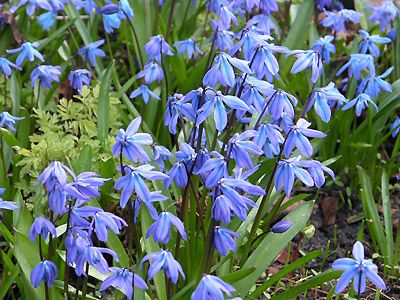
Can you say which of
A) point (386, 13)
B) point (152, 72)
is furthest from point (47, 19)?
point (386, 13)

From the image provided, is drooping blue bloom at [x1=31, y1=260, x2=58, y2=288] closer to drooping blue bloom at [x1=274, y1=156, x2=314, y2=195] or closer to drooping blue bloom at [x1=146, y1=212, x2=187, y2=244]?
drooping blue bloom at [x1=146, y1=212, x2=187, y2=244]

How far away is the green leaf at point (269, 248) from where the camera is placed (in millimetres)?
2879

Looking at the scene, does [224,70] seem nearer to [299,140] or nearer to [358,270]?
[299,140]

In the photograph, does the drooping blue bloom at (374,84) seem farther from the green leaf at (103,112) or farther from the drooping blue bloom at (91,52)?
the drooping blue bloom at (91,52)

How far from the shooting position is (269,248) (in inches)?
119

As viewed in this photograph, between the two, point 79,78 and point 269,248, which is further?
point 79,78

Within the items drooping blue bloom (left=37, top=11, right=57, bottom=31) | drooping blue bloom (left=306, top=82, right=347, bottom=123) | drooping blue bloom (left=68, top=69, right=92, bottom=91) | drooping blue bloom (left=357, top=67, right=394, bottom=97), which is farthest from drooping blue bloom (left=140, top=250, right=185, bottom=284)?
drooping blue bloom (left=37, top=11, right=57, bottom=31)

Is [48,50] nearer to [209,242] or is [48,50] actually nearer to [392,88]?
[392,88]

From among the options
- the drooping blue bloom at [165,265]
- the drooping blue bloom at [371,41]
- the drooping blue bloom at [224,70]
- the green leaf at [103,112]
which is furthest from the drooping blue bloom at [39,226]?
the drooping blue bloom at [371,41]

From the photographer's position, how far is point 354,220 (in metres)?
4.02

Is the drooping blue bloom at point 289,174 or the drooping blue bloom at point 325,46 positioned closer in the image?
the drooping blue bloom at point 289,174

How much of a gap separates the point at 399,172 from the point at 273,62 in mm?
1689

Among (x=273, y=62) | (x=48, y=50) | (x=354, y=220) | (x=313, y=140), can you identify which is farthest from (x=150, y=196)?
(x=48, y=50)

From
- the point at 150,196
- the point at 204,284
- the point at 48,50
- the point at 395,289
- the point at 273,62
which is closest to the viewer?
the point at 204,284
